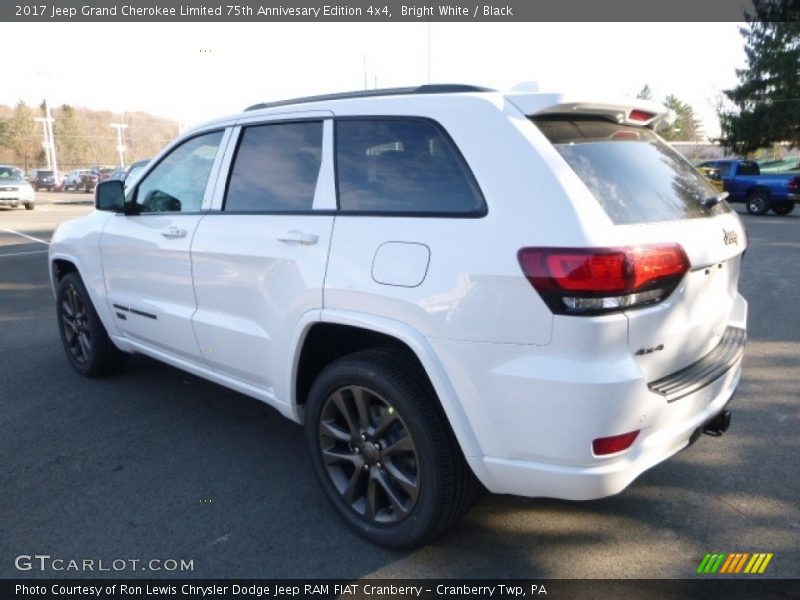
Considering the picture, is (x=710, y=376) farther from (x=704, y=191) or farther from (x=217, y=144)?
(x=217, y=144)

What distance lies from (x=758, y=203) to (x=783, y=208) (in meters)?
0.79

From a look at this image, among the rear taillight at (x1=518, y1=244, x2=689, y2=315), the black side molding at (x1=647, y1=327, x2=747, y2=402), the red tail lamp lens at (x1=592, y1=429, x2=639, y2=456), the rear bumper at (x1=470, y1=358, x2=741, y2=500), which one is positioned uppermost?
the rear taillight at (x1=518, y1=244, x2=689, y2=315)

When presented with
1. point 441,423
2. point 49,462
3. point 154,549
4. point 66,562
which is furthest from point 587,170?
point 49,462

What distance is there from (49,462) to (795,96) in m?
42.8

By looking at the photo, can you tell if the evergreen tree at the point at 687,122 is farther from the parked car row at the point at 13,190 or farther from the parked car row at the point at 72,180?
the parked car row at the point at 13,190

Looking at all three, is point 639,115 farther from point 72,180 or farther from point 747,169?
point 72,180

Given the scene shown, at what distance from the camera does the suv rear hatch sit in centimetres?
232

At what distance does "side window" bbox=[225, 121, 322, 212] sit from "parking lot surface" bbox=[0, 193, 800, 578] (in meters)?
1.47

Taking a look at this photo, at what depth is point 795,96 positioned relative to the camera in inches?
1432

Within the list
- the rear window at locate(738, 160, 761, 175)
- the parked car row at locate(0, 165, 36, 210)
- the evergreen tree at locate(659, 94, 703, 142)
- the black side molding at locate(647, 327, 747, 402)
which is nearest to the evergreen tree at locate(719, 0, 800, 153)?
the rear window at locate(738, 160, 761, 175)

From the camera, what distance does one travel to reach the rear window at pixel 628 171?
2420 millimetres

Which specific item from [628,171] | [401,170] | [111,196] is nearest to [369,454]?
[401,170]

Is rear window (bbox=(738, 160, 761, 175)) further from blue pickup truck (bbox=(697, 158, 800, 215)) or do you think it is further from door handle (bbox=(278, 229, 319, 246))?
door handle (bbox=(278, 229, 319, 246))

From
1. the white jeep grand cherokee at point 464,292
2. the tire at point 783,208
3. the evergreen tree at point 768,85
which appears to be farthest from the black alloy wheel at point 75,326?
the evergreen tree at point 768,85
